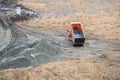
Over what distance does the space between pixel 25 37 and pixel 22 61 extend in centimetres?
429

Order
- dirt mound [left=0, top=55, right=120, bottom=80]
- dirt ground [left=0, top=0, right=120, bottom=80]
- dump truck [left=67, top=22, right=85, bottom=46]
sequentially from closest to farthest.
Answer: dirt mound [left=0, top=55, right=120, bottom=80] < dirt ground [left=0, top=0, right=120, bottom=80] < dump truck [left=67, top=22, right=85, bottom=46]

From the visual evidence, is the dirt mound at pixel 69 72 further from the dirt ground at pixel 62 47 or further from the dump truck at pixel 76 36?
the dump truck at pixel 76 36

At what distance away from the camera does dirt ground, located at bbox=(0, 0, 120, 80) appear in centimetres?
1298

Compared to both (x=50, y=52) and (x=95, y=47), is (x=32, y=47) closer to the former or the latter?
(x=50, y=52)

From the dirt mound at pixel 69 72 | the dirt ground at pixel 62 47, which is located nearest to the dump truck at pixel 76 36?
the dirt ground at pixel 62 47

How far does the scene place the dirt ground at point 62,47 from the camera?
13.0 metres

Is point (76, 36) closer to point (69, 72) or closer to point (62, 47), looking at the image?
point (62, 47)

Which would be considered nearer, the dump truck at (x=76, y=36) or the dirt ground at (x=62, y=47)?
the dirt ground at (x=62, y=47)

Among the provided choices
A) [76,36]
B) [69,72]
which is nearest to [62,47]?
[76,36]

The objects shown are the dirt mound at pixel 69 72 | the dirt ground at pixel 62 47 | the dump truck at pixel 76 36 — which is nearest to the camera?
the dirt mound at pixel 69 72

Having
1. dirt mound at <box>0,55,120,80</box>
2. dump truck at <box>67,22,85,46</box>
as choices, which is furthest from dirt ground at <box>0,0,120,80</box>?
dump truck at <box>67,22,85,46</box>

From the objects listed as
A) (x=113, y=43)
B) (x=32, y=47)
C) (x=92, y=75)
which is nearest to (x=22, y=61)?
(x=32, y=47)

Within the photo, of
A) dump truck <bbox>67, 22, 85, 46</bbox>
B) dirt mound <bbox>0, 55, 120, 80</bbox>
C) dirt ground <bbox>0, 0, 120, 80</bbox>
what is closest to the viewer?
dirt mound <bbox>0, 55, 120, 80</bbox>

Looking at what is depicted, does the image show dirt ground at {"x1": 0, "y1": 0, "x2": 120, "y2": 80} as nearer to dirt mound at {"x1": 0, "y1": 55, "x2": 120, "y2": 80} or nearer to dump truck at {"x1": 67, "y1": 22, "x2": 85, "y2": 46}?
dirt mound at {"x1": 0, "y1": 55, "x2": 120, "y2": 80}
